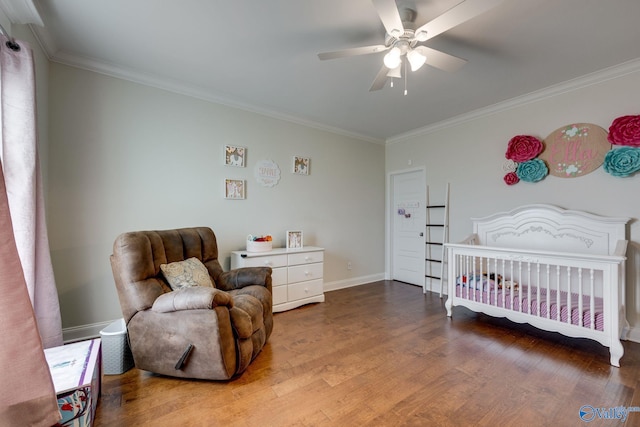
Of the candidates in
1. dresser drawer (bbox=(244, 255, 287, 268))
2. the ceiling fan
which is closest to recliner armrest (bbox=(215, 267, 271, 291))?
dresser drawer (bbox=(244, 255, 287, 268))

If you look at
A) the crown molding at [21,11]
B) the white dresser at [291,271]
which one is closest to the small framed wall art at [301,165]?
the white dresser at [291,271]

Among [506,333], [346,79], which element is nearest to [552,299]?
[506,333]

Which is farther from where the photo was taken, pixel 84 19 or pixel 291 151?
pixel 291 151

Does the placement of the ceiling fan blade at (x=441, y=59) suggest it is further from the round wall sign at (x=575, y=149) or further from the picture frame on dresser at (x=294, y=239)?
the picture frame on dresser at (x=294, y=239)

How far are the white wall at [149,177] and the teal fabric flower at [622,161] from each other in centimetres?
307

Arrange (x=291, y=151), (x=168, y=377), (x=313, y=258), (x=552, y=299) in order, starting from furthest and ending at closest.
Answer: (x=291, y=151), (x=313, y=258), (x=552, y=299), (x=168, y=377)

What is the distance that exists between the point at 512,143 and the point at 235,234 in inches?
139

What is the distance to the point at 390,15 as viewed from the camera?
1.59 m

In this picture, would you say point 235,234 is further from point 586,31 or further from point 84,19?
point 586,31

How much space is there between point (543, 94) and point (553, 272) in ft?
6.44

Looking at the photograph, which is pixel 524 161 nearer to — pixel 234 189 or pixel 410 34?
pixel 410 34

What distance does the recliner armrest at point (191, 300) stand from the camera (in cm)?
174

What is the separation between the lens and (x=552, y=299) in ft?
8.33

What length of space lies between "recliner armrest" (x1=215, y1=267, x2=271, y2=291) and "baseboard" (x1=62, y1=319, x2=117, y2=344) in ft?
3.79
